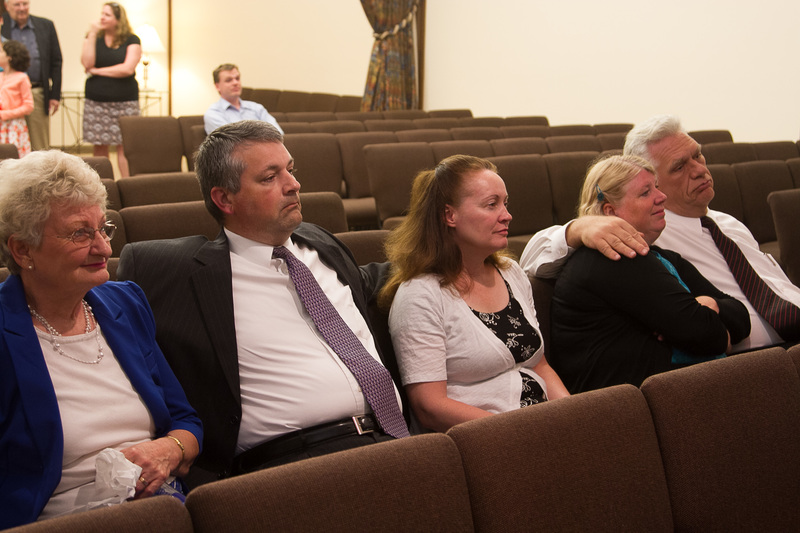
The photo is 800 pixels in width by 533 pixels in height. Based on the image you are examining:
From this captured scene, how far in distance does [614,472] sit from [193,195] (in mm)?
2360

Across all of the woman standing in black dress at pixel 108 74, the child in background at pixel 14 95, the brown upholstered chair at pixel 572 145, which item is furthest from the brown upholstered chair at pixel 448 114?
the child in background at pixel 14 95

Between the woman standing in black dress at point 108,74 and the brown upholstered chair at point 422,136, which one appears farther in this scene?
the woman standing in black dress at point 108,74

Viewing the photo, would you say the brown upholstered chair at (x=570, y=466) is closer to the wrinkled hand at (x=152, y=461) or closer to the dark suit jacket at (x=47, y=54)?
the wrinkled hand at (x=152, y=461)

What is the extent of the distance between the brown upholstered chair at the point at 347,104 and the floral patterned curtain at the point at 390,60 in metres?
1.39

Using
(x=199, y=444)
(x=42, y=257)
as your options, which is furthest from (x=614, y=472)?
(x=42, y=257)

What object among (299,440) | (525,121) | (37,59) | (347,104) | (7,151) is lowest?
(299,440)

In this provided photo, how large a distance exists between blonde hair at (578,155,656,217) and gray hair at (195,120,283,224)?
39.3 inches

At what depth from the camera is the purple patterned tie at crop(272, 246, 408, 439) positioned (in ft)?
5.85

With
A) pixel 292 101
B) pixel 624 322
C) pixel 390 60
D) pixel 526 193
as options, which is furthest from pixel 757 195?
pixel 292 101

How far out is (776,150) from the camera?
5039 mm

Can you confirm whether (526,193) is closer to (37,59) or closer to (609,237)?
(609,237)

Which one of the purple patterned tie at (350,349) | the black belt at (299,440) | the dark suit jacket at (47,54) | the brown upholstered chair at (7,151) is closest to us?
the black belt at (299,440)

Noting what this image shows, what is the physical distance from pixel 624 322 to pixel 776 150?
358 cm

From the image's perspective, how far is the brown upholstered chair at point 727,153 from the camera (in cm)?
459
